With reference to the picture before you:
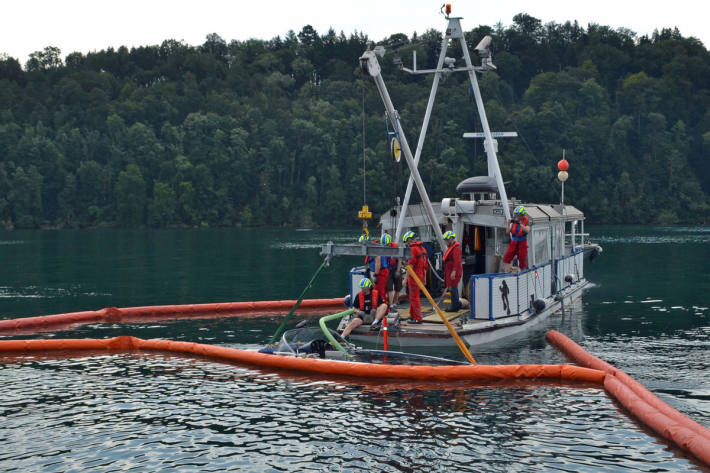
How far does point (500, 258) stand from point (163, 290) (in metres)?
20.3

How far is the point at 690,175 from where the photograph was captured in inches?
6063

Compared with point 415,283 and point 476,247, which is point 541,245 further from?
point 415,283

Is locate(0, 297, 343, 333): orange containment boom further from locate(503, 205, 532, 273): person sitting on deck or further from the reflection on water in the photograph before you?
locate(503, 205, 532, 273): person sitting on deck

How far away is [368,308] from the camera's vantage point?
786 inches

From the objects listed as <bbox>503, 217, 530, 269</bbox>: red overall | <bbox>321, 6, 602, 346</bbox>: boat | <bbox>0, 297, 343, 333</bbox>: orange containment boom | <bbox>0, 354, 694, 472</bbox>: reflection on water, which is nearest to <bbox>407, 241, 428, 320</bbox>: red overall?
<bbox>321, 6, 602, 346</bbox>: boat

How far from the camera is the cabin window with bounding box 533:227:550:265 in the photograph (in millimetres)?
24828

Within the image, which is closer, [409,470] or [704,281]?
[409,470]

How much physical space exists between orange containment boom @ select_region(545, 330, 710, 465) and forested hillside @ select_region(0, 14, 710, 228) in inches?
4307

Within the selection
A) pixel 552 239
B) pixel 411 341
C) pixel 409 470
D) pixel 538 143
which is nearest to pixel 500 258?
pixel 552 239

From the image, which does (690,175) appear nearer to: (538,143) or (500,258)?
(538,143)

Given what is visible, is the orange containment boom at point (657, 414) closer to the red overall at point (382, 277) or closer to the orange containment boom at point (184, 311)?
the red overall at point (382, 277)

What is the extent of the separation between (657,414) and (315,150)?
14272 centimetres

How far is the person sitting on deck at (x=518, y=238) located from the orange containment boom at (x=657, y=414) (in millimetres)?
4966

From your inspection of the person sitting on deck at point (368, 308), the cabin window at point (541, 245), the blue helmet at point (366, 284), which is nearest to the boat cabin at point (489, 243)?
the cabin window at point (541, 245)
